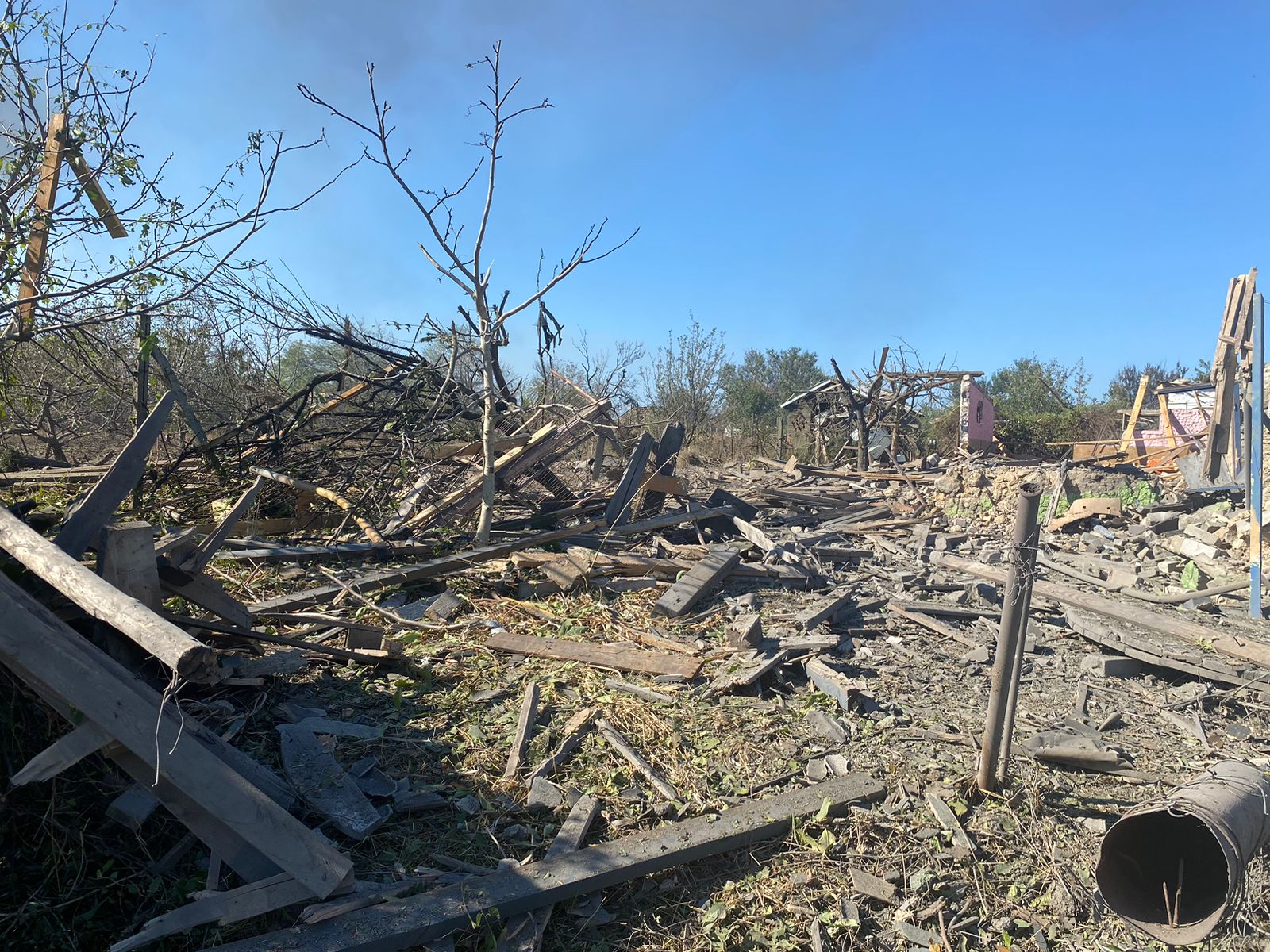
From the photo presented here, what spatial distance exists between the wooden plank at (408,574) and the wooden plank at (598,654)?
138 cm

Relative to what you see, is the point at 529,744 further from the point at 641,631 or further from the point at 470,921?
the point at 641,631

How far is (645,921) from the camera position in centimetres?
317

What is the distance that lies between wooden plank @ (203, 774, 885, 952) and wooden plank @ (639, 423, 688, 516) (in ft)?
19.6

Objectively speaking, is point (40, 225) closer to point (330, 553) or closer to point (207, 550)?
point (207, 550)

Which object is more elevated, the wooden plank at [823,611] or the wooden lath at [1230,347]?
the wooden lath at [1230,347]

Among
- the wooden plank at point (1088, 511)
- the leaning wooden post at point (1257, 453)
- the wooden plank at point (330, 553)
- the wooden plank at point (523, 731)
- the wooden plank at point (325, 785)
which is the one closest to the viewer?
the wooden plank at point (325, 785)

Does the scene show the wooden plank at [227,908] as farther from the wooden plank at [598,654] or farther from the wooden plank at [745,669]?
the wooden plank at [745,669]

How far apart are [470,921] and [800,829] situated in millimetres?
1619

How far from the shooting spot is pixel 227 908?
2764mm

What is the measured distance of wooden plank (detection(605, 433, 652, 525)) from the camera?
9078 mm

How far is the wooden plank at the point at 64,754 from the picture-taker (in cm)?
266

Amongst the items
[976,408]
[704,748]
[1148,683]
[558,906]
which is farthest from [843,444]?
[558,906]

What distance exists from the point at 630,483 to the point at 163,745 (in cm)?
674

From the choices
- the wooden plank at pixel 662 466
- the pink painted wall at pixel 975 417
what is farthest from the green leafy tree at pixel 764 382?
the wooden plank at pixel 662 466
